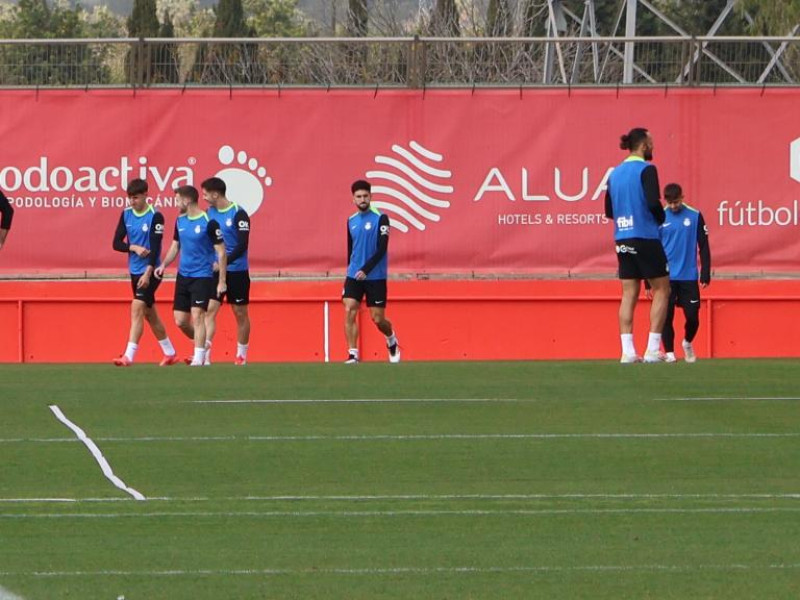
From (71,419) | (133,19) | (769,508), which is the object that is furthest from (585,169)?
(133,19)

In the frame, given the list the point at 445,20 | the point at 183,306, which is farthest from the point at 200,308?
the point at 445,20

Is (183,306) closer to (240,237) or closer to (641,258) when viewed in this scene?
(240,237)

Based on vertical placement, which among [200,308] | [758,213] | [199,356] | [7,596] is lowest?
[7,596]

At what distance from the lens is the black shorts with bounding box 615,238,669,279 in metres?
14.0

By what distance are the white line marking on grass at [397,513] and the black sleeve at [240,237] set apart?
8332mm

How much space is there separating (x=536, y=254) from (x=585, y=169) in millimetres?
1130

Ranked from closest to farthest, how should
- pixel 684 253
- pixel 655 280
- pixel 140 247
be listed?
pixel 655 280 < pixel 684 253 < pixel 140 247

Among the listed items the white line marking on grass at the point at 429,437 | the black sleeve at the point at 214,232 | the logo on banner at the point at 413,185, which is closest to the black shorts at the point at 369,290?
the black sleeve at the point at 214,232

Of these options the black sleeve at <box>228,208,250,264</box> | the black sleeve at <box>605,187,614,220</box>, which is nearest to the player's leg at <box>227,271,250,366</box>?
the black sleeve at <box>228,208,250,264</box>

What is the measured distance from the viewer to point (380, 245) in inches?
654

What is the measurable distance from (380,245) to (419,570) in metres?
9.77

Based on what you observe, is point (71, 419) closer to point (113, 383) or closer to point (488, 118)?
point (113, 383)

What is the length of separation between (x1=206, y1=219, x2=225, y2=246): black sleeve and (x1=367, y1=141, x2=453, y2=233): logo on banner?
4.80m

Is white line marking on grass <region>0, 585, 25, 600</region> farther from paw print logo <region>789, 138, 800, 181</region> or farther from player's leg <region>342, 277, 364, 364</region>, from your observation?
paw print logo <region>789, 138, 800, 181</region>
